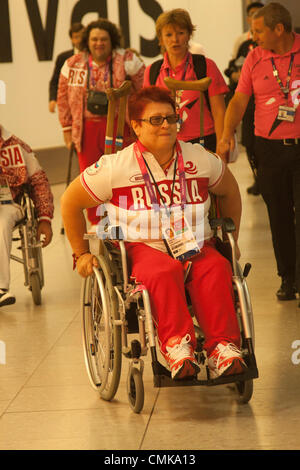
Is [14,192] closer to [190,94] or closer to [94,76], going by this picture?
[190,94]

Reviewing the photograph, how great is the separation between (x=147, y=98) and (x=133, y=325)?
0.88m

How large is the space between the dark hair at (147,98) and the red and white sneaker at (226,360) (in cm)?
97

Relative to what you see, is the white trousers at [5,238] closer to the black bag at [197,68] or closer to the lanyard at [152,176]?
the black bag at [197,68]

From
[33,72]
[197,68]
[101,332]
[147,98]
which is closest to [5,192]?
[197,68]

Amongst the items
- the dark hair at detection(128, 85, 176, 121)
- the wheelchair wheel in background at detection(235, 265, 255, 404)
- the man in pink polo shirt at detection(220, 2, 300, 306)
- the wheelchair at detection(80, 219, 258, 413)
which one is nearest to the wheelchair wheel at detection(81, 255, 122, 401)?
the wheelchair at detection(80, 219, 258, 413)

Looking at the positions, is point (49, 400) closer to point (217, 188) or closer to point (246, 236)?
point (217, 188)

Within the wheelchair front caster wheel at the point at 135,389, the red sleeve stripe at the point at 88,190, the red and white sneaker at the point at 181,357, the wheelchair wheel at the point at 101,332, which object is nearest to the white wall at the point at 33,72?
the wheelchair wheel at the point at 101,332

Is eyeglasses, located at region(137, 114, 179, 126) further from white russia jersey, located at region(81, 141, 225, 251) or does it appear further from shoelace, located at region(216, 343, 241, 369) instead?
shoelace, located at region(216, 343, 241, 369)

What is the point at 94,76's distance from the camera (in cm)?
655

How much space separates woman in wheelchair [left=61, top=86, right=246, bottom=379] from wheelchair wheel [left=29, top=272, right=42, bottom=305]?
5.57 ft

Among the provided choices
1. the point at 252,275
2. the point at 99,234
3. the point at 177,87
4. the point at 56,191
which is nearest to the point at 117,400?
the point at 99,234

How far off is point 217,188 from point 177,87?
0.76 meters

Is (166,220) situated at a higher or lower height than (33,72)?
higher

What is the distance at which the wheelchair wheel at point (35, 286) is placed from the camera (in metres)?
5.34
